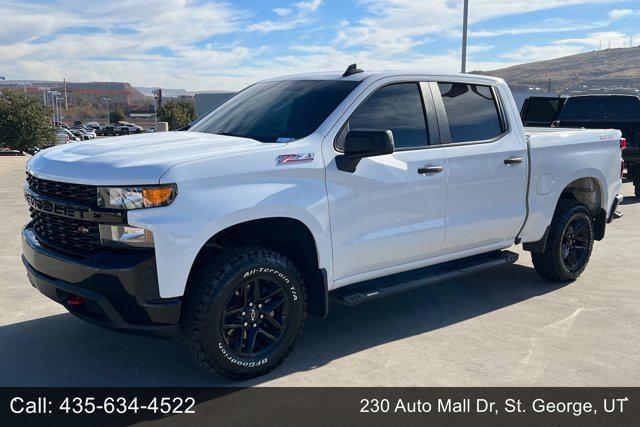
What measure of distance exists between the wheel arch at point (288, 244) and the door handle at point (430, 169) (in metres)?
1.05

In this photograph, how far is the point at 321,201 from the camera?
402 centimetres

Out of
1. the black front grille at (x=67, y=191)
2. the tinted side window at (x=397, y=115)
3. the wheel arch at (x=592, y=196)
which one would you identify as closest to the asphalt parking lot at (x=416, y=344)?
the wheel arch at (x=592, y=196)

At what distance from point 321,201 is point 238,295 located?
0.80 m

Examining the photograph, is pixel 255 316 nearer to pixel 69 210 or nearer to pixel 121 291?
pixel 121 291

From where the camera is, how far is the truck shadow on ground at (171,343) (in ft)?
13.0

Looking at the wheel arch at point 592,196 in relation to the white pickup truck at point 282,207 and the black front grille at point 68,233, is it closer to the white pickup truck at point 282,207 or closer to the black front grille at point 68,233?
the white pickup truck at point 282,207

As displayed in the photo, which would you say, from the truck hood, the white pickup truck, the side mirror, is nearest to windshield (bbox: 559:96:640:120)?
the white pickup truck

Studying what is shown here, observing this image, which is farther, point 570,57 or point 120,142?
point 570,57

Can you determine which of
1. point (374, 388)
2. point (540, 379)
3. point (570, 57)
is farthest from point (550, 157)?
point (570, 57)

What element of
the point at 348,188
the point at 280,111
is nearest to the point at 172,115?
the point at 280,111

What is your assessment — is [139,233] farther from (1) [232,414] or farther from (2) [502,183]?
(2) [502,183]

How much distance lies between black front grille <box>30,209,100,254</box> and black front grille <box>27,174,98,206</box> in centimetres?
13

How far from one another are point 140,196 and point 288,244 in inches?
45.1

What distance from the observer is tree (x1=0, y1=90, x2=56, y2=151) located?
32312 millimetres
